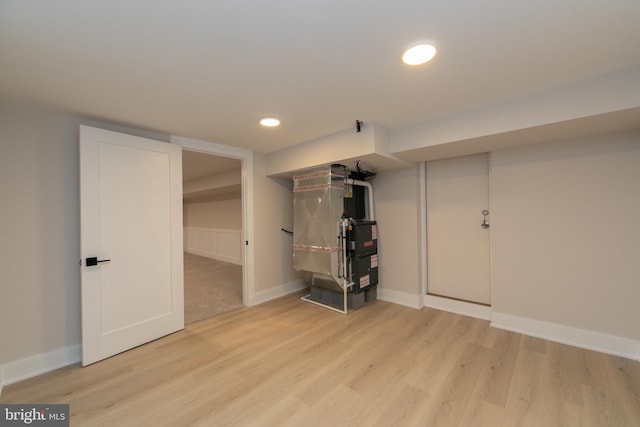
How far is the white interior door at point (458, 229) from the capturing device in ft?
9.86

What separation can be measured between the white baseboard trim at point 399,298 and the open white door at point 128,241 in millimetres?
2556

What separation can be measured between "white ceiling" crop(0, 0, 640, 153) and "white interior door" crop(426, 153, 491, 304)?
113 centimetres

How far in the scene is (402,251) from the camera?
11.3 ft

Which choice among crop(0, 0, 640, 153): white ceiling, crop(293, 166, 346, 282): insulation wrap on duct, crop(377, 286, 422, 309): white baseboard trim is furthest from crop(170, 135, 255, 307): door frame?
crop(377, 286, 422, 309): white baseboard trim

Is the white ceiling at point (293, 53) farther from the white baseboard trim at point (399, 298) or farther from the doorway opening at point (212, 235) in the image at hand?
the white baseboard trim at point (399, 298)

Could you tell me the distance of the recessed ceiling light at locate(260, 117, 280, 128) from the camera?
242 cm

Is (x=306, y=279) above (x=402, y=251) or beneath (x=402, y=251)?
beneath

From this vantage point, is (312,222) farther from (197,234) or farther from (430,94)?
(197,234)

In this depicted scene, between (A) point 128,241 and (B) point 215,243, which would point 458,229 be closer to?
(A) point 128,241

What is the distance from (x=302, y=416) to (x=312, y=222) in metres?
2.12

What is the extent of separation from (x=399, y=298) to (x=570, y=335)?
1.66 meters

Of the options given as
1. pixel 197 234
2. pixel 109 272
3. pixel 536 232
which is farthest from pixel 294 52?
pixel 197 234

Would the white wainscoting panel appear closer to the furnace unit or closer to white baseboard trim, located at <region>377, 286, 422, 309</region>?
the furnace unit

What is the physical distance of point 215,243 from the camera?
23.7 ft
